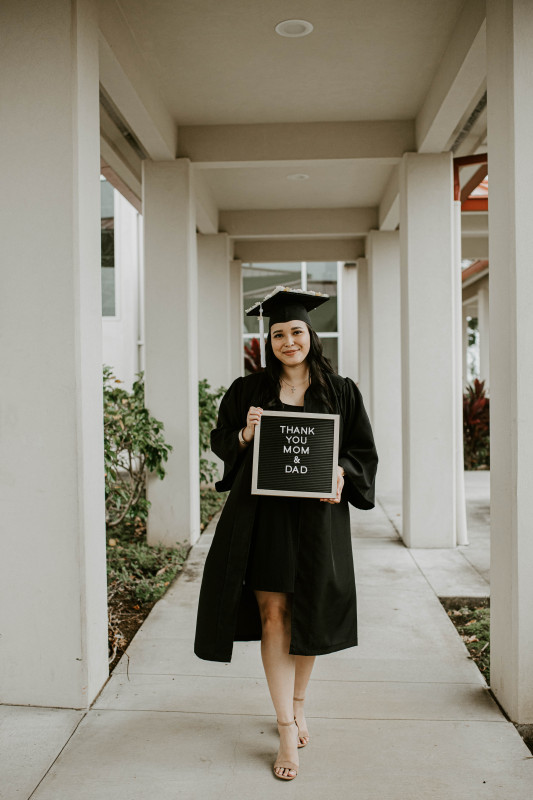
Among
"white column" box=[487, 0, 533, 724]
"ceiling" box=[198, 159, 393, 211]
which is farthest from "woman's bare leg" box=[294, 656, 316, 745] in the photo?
"ceiling" box=[198, 159, 393, 211]

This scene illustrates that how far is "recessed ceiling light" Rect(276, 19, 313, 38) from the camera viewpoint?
414cm

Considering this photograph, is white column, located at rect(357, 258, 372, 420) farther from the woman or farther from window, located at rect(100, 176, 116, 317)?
the woman

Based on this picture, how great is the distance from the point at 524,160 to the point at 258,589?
2.06 metres

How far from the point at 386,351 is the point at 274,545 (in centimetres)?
647

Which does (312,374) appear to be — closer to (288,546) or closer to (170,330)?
(288,546)

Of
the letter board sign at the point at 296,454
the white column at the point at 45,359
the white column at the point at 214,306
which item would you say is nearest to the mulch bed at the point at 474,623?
the letter board sign at the point at 296,454

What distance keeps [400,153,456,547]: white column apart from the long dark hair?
318cm

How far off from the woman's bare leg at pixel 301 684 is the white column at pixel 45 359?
3.13 feet

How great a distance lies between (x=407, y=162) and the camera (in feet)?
18.8

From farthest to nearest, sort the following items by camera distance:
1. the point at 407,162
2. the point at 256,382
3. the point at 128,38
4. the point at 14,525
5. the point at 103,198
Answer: the point at 103,198, the point at 407,162, the point at 128,38, the point at 14,525, the point at 256,382

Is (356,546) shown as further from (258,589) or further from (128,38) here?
(128,38)

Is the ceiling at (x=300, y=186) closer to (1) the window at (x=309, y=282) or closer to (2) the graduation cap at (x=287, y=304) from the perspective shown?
(2) the graduation cap at (x=287, y=304)

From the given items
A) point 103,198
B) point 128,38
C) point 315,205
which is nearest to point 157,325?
point 128,38

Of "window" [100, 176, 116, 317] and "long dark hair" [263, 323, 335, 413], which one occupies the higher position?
"window" [100, 176, 116, 317]
